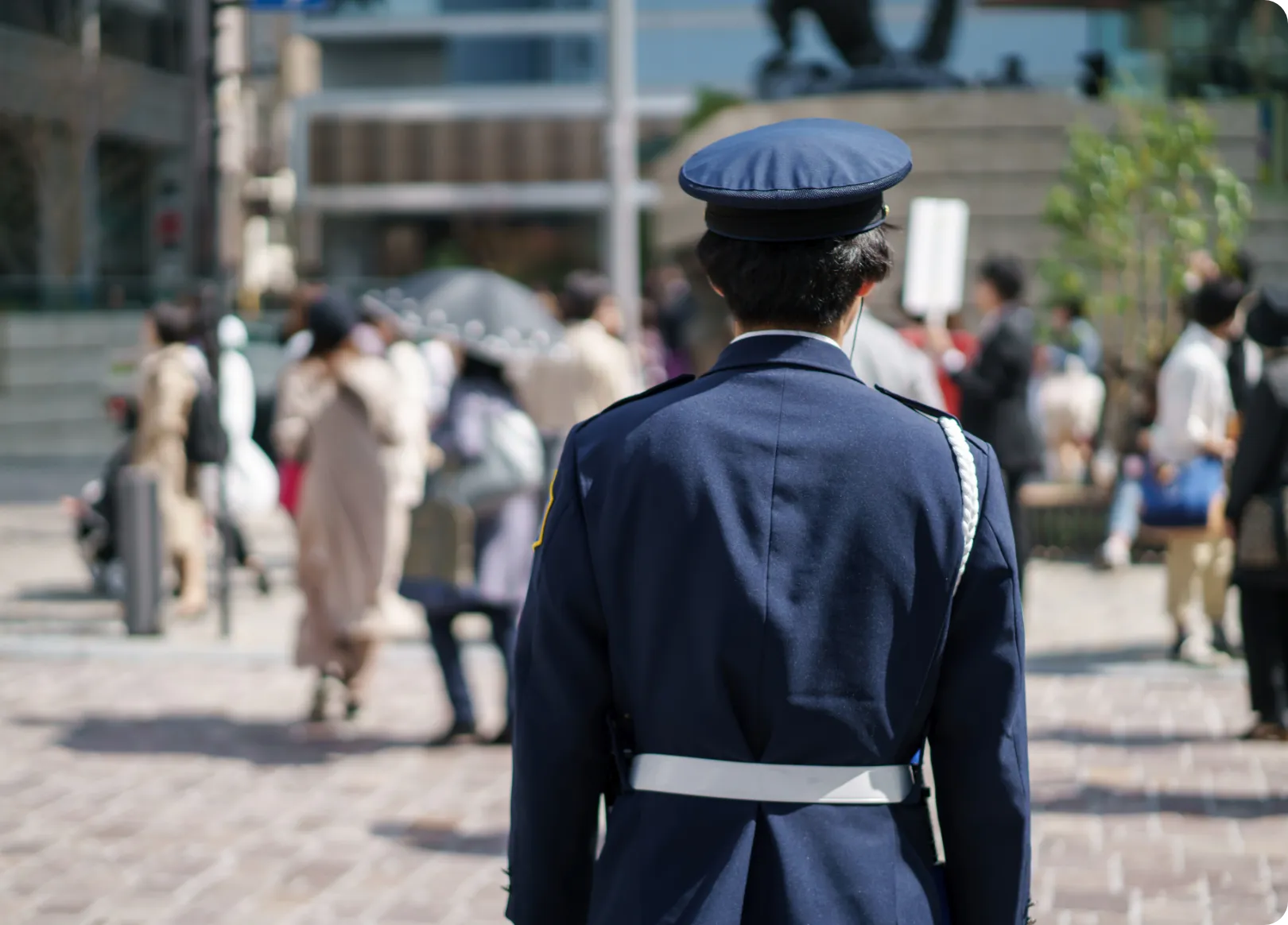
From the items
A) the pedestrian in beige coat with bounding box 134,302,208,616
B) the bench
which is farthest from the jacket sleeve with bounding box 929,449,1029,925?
the bench

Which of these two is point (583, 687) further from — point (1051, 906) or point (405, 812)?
point (405, 812)

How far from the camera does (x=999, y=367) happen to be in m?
9.33

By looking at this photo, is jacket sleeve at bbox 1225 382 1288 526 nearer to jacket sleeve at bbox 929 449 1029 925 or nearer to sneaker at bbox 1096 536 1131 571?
jacket sleeve at bbox 929 449 1029 925

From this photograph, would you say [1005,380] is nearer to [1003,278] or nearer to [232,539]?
[1003,278]

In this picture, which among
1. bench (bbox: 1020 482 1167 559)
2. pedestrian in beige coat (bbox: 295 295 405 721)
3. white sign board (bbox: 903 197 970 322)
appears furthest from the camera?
bench (bbox: 1020 482 1167 559)

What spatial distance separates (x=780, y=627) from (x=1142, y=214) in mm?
14640

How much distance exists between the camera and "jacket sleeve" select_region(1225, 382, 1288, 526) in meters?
6.91

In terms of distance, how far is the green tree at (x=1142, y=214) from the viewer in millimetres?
15297

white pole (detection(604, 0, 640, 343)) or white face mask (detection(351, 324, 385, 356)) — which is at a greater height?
white pole (detection(604, 0, 640, 343))

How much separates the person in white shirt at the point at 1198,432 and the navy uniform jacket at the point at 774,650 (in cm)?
A: 639

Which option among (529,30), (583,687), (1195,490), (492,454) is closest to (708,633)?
(583,687)

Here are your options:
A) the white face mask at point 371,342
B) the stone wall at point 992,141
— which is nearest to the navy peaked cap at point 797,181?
the white face mask at point 371,342

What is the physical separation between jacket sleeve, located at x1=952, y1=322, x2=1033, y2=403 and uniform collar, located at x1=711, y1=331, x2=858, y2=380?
7.15 meters

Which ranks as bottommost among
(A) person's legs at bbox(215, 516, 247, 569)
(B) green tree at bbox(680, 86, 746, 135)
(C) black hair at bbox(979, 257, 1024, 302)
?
(A) person's legs at bbox(215, 516, 247, 569)
